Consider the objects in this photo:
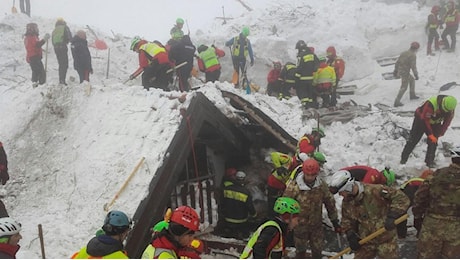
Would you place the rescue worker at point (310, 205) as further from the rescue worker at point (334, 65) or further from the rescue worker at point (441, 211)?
the rescue worker at point (334, 65)

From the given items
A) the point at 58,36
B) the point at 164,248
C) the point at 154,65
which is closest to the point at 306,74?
the point at 154,65

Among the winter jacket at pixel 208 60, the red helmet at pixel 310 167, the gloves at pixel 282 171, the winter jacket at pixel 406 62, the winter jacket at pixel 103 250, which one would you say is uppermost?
the winter jacket at pixel 208 60

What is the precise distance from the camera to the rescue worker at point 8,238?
3.97 metres

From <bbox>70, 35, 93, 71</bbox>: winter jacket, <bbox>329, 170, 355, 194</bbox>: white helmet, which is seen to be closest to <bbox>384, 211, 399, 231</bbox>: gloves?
<bbox>329, 170, 355, 194</bbox>: white helmet

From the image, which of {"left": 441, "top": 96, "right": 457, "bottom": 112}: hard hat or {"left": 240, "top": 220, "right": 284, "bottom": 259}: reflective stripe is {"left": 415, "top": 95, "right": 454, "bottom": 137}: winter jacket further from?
{"left": 240, "top": 220, "right": 284, "bottom": 259}: reflective stripe

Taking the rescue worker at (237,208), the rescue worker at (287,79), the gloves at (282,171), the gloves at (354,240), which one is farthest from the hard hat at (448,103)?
the rescue worker at (287,79)

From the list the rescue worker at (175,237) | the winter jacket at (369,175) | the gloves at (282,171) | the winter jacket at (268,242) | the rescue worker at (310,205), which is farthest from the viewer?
the gloves at (282,171)

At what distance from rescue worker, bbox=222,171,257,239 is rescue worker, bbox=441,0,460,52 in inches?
453

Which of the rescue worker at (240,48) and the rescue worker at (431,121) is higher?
the rescue worker at (240,48)

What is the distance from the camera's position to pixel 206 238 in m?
8.09

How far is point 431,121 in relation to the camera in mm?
8852

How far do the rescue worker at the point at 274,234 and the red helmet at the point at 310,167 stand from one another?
4.64ft

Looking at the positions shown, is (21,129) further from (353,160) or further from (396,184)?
(396,184)

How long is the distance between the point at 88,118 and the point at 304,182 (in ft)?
15.8
